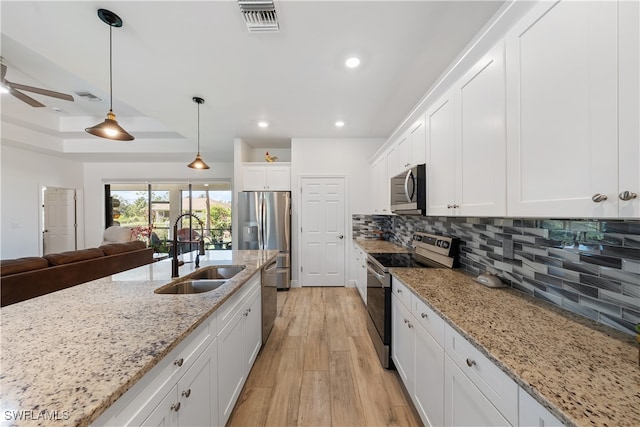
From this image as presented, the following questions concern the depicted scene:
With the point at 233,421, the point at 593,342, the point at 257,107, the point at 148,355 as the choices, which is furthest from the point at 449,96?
the point at 233,421

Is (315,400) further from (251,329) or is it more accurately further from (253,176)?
(253,176)

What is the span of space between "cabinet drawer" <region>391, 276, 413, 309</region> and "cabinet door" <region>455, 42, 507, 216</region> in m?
0.63

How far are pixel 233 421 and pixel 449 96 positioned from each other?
2.57 m

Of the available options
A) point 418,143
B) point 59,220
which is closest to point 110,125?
point 418,143

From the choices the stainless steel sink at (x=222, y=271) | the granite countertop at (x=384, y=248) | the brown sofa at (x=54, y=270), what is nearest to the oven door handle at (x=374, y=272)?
the granite countertop at (x=384, y=248)

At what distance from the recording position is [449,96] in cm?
156

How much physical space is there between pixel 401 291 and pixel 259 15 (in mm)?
2170

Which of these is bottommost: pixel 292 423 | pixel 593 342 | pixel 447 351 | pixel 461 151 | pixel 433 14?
pixel 292 423

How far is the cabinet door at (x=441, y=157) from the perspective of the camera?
1.57 m

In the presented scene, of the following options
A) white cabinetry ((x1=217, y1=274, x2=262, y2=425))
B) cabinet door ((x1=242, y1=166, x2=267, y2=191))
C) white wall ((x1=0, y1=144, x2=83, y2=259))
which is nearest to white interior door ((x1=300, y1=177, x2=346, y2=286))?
cabinet door ((x1=242, y1=166, x2=267, y2=191))

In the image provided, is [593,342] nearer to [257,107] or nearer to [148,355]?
[148,355]

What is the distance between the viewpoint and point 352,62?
2.10 m

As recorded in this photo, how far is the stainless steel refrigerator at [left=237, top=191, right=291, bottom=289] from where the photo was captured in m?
4.03

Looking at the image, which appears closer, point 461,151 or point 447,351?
point 447,351
